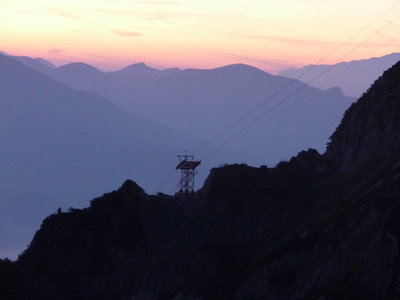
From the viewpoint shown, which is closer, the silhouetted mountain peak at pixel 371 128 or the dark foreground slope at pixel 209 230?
the dark foreground slope at pixel 209 230

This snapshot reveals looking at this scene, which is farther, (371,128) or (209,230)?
(209,230)

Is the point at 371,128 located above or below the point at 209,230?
above

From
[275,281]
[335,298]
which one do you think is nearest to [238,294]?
[275,281]

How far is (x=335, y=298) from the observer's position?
36.5 m

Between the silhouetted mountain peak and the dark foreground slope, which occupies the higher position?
the silhouetted mountain peak

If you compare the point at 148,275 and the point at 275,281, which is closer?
the point at 275,281

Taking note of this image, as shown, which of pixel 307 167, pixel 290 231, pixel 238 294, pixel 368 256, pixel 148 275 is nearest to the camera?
pixel 368 256

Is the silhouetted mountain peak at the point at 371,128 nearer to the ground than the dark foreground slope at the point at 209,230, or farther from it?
farther from it

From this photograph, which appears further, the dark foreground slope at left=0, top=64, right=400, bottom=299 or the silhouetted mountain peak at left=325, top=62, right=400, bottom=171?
the silhouetted mountain peak at left=325, top=62, right=400, bottom=171

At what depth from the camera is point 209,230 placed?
58.2m

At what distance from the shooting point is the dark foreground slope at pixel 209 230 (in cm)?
5050

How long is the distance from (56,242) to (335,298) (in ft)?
90.1

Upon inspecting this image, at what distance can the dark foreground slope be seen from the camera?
5050 cm

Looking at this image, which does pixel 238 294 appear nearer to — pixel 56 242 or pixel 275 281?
pixel 275 281
